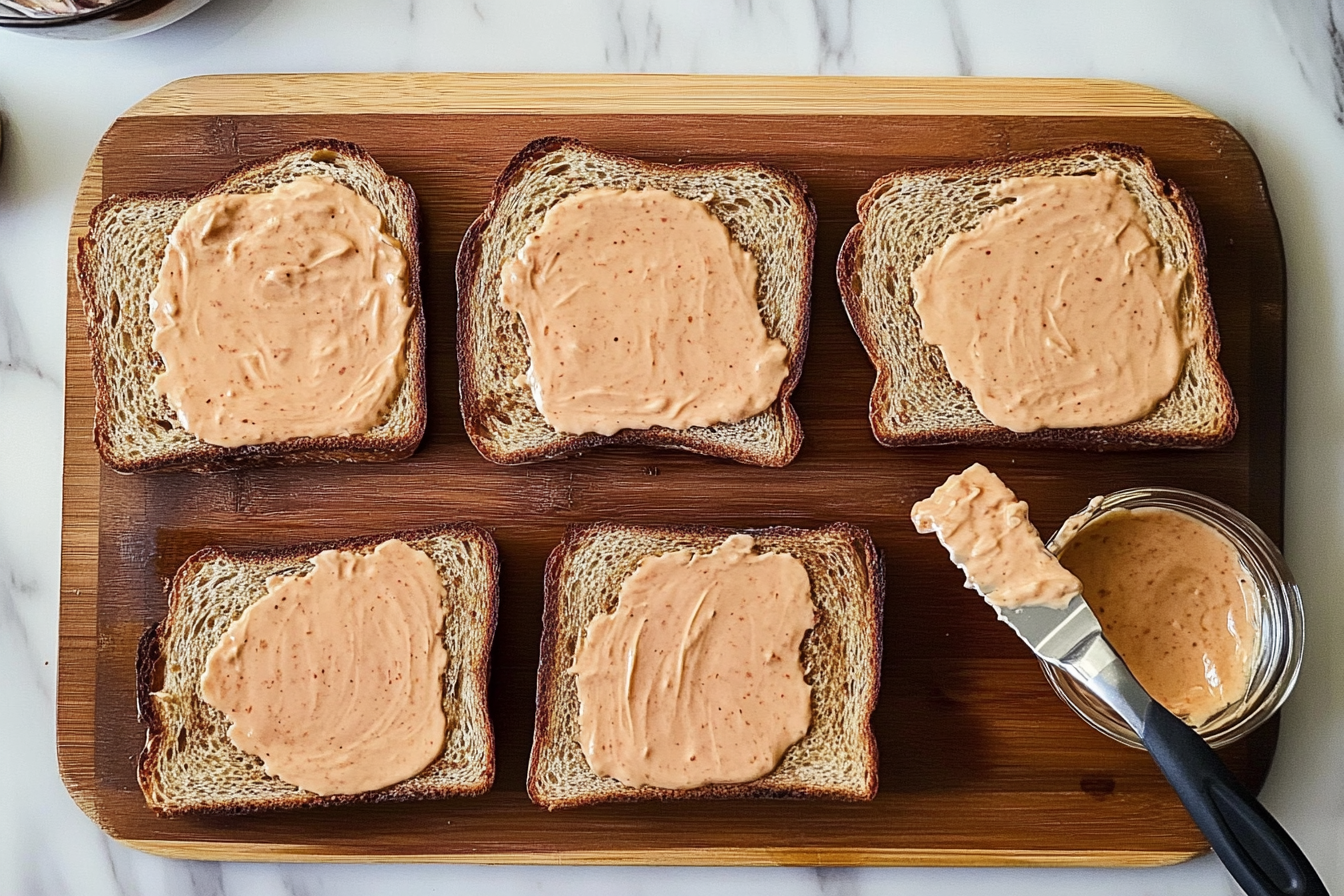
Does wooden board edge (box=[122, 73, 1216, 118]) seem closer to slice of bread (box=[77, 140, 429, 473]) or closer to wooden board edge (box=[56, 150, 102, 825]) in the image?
slice of bread (box=[77, 140, 429, 473])

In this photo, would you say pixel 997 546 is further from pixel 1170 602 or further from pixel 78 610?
pixel 78 610

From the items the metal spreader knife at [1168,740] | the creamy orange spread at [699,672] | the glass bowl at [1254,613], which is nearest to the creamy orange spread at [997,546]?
the metal spreader knife at [1168,740]

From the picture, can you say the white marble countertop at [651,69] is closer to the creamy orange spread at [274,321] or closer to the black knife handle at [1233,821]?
the creamy orange spread at [274,321]

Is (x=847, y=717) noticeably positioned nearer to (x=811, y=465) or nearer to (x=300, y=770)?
(x=811, y=465)

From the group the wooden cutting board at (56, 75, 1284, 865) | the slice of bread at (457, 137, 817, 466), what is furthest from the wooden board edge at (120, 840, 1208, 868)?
the slice of bread at (457, 137, 817, 466)

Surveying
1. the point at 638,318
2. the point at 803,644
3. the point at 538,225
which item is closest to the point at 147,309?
the point at 538,225

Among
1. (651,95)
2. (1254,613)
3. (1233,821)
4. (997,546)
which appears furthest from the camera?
(651,95)

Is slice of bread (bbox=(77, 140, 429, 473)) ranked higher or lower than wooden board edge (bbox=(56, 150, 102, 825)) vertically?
higher
